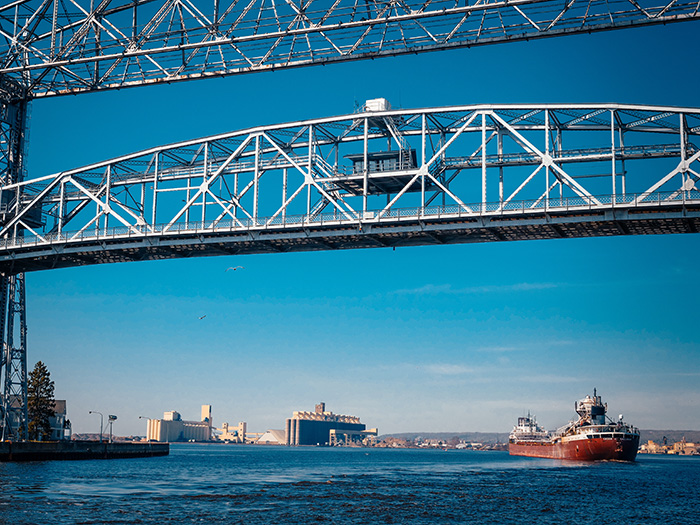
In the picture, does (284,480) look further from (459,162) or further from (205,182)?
(459,162)

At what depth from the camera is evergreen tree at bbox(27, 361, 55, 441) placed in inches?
2953

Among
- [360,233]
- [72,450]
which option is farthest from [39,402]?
[360,233]

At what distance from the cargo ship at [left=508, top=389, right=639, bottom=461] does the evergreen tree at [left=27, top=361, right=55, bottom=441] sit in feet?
202

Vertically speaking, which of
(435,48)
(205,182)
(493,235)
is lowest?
(493,235)

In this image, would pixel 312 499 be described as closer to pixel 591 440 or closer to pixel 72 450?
pixel 72 450

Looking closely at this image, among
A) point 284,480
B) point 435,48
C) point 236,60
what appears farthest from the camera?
point 284,480

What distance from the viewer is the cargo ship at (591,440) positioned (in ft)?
323

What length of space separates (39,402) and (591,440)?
205 feet

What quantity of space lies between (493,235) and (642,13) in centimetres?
1366

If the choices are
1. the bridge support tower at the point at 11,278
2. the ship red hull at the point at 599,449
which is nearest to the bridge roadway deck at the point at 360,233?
the bridge support tower at the point at 11,278

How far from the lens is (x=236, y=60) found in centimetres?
4862

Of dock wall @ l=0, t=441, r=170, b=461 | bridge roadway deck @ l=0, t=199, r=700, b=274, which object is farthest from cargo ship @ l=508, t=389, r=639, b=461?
bridge roadway deck @ l=0, t=199, r=700, b=274

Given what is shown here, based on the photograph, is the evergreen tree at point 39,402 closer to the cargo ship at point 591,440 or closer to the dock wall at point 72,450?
Result: the dock wall at point 72,450

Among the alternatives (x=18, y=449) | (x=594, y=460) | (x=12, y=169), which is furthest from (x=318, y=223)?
(x=594, y=460)
